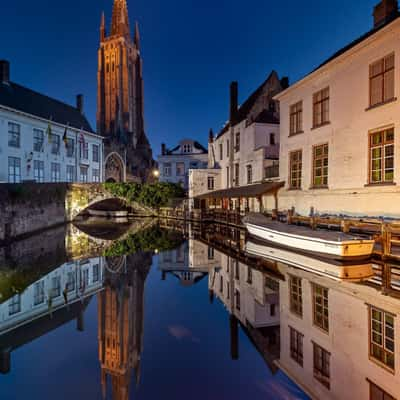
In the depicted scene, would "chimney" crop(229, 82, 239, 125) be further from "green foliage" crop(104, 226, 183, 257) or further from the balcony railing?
"green foliage" crop(104, 226, 183, 257)

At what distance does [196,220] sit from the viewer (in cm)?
2792

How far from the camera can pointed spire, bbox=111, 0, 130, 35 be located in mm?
59150

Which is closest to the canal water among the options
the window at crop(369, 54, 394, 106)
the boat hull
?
the boat hull

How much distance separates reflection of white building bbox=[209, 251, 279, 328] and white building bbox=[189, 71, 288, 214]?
11.8 meters

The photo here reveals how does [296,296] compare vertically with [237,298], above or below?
above

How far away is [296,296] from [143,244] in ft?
33.3

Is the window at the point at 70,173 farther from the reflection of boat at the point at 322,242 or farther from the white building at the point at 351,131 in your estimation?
the reflection of boat at the point at 322,242

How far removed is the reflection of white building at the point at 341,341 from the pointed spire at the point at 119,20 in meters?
65.3

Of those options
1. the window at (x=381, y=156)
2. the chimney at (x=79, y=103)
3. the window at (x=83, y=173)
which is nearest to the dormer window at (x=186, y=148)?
the chimney at (x=79, y=103)

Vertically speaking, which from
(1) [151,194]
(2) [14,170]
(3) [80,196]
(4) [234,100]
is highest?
(4) [234,100]

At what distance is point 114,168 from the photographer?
47.7 metres

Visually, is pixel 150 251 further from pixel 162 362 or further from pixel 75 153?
pixel 75 153

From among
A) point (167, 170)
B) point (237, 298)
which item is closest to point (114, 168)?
point (167, 170)

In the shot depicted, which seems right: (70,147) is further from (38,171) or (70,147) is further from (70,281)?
(70,281)
